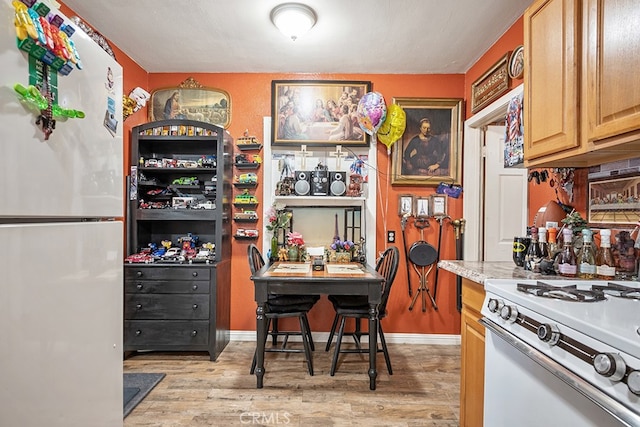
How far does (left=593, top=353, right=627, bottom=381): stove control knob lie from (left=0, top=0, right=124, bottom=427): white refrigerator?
1.39 m

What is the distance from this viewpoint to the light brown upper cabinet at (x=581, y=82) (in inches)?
50.2

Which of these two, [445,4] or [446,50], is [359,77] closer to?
[446,50]

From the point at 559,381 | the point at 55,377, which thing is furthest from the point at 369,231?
the point at 55,377

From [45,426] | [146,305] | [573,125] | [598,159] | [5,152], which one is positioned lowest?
[146,305]

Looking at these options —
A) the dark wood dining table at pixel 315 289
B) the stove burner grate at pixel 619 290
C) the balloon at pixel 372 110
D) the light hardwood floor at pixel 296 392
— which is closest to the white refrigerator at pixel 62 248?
the light hardwood floor at pixel 296 392

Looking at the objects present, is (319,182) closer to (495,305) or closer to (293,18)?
(293,18)

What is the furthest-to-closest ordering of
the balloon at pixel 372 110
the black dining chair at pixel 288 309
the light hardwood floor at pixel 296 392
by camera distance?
the balloon at pixel 372 110 < the black dining chair at pixel 288 309 < the light hardwood floor at pixel 296 392

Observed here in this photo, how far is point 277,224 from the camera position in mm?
3309

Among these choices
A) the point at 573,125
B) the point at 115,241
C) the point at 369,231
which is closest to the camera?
the point at 115,241

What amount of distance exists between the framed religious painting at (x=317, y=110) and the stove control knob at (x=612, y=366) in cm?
277

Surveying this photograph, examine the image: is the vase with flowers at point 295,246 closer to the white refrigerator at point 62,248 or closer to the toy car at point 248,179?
the toy car at point 248,179

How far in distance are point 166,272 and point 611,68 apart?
312 centimetres

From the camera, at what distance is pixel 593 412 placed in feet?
2.87

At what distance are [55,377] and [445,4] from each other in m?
2.79
